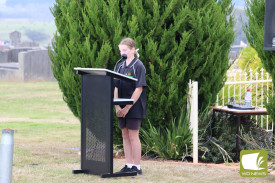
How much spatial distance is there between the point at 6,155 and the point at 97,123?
1.60 m

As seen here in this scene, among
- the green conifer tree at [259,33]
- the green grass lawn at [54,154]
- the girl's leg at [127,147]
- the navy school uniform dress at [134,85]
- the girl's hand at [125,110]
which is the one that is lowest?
the green grass lawn at [54,154]

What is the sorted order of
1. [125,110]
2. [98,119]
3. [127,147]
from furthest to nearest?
[127,147] → [125,110] → [98,119]

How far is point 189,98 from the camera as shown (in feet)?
29.5

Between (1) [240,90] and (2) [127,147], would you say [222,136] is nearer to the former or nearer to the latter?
(1) [240,90]

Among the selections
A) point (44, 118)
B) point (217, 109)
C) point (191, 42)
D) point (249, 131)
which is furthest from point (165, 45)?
point (44, 118)

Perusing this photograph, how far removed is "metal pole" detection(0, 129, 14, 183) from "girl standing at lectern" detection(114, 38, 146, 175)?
1.90m

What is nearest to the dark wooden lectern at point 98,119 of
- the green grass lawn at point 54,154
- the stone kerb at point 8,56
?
the green grass lawn at point 54,154

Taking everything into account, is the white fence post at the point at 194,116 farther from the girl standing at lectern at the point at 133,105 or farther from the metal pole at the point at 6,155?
the metal pole at the point at 6,155

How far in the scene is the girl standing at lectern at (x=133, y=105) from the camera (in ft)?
22.9

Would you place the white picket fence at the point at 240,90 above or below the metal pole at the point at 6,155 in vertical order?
above

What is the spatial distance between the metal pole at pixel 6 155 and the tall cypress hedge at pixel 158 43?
134 inches

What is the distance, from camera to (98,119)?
6.80 metres

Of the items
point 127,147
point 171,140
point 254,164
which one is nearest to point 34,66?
point 171,140

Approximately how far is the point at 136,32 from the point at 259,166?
121 inches
